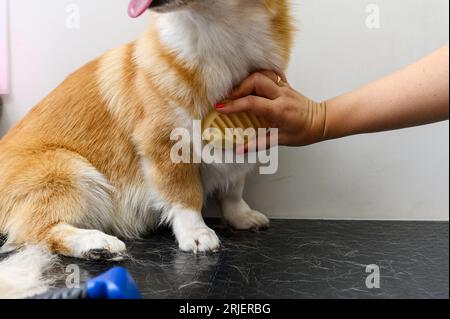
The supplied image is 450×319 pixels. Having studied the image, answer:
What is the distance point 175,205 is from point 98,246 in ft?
0.77

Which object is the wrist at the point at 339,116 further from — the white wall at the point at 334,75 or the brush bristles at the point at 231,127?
the white wall at the point at 334,75

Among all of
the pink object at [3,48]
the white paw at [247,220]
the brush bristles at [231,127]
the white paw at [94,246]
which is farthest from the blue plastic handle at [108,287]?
the pink object at [3,48]

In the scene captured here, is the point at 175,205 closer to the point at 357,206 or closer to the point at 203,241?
the point at 203,241

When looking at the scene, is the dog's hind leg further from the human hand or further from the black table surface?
the human hand

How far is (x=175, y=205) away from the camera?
124 centimetres

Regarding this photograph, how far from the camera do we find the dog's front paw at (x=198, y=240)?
117cm

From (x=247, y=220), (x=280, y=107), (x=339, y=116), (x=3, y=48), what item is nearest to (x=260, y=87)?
(x=280, y=107)

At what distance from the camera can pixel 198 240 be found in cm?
118

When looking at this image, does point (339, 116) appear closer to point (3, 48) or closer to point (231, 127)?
point (231, 127)

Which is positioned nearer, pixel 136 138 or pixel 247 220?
pixel 136 138

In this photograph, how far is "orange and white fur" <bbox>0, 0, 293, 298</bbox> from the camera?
1.14 m

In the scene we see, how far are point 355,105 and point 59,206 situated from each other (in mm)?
765

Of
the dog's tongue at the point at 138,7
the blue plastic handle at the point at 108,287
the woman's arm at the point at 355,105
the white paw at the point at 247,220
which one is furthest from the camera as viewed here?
the white paw at the point at 247,220

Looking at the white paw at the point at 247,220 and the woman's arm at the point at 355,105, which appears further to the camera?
the white paw at the point at 247,220
